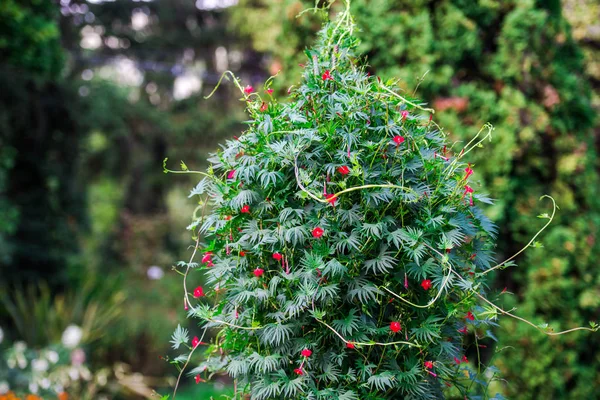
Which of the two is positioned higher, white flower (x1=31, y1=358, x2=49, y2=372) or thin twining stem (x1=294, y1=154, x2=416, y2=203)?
thin twining stem (x1=294, y1=154, x2=416, y2=203)

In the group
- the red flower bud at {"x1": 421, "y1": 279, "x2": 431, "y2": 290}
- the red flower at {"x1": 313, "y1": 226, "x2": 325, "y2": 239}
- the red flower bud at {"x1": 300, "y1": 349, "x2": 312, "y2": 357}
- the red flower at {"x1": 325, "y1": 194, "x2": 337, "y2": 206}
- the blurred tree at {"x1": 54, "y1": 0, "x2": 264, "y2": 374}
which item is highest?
the red flower at {"x1": 325, "y1": 194, "x2": 337, "y2": 206}

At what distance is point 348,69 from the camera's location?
62.7 inches

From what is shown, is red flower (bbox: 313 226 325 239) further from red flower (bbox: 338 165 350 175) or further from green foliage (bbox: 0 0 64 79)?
green foliage (bbox: 0 0 64 79)

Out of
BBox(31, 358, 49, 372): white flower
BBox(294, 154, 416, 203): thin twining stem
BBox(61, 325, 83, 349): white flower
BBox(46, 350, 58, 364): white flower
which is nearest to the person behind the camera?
BBox(294, 154, 416, 203): thin twining stem

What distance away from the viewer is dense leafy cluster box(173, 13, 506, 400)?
141cm

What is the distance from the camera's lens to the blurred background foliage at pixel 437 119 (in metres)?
3.24

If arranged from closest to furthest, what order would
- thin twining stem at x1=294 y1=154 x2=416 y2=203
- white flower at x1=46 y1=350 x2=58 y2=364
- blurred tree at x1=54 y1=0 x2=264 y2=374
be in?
thin twining stem at x1=294 y1=154 x2=416 y2=203, white flower at x1=46 y1=350 x2=58 y2=364, blurred tree at x1=54 y1=0 x2=264 y2=374

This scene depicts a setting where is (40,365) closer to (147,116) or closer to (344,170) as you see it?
(344,170)

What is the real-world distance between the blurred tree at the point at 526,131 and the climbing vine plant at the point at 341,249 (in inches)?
71.2

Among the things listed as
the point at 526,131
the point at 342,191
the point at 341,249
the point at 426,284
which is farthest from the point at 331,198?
the point at 526,131

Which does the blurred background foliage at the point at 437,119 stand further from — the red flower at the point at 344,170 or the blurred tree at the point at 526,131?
the red flower at the point at 344,170

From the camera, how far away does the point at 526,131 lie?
3242 millimetres

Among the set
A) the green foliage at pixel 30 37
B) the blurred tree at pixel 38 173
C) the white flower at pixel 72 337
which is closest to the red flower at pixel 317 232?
the white flower at pixel 72 337

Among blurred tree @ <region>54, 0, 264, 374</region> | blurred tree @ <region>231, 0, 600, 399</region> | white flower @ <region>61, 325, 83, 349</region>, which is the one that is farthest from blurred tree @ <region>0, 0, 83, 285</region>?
blurred tree @ <region>231, 0, 600, 399</region>
